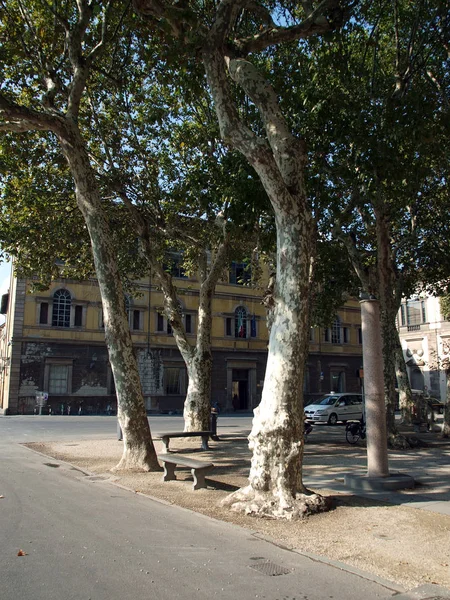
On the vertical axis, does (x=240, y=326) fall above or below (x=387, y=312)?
above

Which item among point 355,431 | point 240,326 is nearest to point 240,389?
point 240,326

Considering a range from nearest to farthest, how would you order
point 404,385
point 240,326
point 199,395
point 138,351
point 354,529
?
point 354,529 < point 199,395 < point 404,385 < point 138,351 < point 240,326

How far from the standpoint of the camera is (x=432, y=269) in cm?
2156

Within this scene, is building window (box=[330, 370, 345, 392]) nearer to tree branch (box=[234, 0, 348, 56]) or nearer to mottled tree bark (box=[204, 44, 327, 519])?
tree branch (box=[234, 0, 348, 56])

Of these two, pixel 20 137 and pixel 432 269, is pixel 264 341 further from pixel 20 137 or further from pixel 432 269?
pixel 20 137

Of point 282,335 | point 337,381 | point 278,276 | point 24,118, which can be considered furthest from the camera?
point 337,381

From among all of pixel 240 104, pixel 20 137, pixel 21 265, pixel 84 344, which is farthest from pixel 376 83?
pixel 84 344

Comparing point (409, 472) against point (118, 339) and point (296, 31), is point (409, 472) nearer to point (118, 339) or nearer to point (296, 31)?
point (118, 339)

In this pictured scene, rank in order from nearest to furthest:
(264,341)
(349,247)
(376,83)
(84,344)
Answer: (376,83) < (349,247) < (84,344) < (264,341)

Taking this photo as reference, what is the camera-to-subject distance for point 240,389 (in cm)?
4484

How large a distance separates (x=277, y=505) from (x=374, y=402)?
115 inches

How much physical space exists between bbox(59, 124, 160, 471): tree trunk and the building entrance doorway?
110 ft

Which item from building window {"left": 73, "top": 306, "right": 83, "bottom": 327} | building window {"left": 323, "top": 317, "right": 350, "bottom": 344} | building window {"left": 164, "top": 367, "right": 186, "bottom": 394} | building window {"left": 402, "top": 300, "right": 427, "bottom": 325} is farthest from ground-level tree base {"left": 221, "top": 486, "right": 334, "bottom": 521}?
building window {"left": 323, "top": 317, "right": 350, "bottom": 344}

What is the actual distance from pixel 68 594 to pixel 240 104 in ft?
41.3
